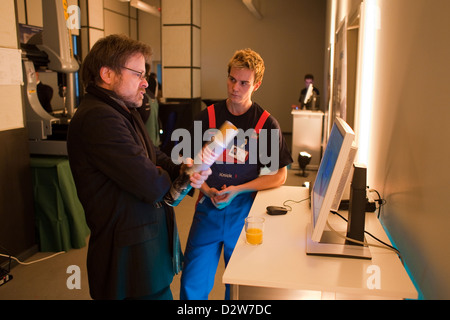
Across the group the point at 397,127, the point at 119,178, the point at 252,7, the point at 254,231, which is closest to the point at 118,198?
the point at 119,178

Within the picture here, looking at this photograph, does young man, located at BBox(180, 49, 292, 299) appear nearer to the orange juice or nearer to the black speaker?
the orange juice

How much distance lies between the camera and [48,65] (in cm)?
365

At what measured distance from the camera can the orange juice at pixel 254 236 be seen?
149cm

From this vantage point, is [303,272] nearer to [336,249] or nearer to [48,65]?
[336,249]

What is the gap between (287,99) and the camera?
1120 centimetres

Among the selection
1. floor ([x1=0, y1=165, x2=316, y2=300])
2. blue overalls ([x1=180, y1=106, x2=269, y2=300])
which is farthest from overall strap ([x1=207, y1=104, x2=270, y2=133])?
floor ([x1=0, y1=165, x2=316, y2=300])

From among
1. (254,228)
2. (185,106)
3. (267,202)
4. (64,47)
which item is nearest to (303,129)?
(185,106)

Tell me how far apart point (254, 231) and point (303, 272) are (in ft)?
0.92

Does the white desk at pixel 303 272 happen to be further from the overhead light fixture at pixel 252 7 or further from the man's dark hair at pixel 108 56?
the overhead light fixture at pixel 252 7

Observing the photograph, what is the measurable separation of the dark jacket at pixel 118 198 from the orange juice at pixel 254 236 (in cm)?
34

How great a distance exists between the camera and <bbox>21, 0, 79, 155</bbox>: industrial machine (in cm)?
343

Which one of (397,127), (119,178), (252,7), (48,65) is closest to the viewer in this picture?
(119,178)
